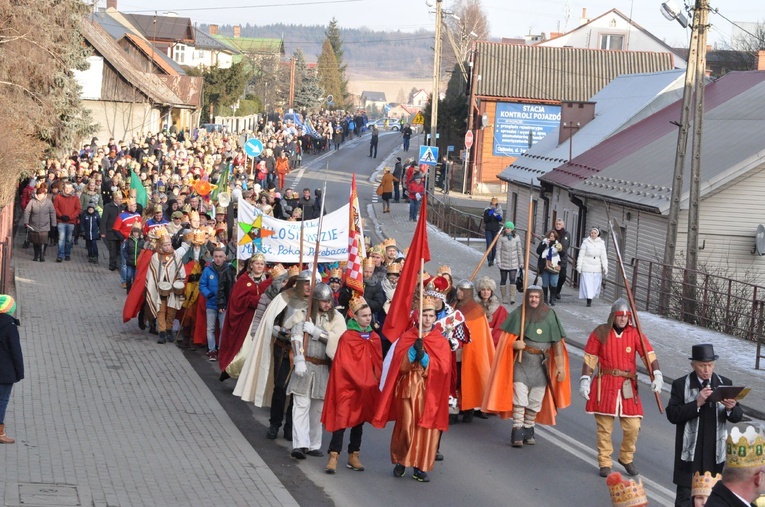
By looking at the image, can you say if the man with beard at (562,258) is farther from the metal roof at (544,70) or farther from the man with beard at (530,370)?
the metal roof at (544,70)

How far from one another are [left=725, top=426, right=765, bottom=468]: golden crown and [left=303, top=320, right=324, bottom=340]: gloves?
6086 mm

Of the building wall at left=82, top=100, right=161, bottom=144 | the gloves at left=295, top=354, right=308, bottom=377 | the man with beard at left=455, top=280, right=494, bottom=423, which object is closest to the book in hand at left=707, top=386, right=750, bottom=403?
the gloves at left=295, top=354, right=308, bottom=377

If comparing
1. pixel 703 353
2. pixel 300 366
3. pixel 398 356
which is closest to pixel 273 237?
pixel 300 366

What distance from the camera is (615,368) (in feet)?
36.7

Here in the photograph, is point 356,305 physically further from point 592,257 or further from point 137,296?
point 592,257

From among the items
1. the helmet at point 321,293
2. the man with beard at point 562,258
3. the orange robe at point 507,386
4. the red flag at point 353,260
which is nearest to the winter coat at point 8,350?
the helmet at point 321,293

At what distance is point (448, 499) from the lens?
1041 cm

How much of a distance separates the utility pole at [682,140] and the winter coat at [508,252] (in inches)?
116

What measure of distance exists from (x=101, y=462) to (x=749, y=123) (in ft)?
76.1

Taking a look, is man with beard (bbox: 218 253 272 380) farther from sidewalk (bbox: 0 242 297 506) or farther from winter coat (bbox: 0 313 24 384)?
winter coat (bbox: 0 313 24 384)

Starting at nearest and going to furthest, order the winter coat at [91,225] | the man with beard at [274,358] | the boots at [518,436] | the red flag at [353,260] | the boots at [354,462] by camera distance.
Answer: the boots at [354,462], the man with beard at [274,358], the boots at [518,436], the red flag at [353,260], the winter coat at [91,225]

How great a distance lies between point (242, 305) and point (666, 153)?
18813mm

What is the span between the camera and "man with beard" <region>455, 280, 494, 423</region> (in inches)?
517

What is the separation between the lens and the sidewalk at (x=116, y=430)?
32.3 ft
